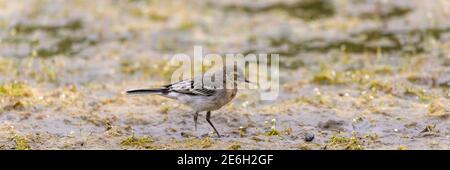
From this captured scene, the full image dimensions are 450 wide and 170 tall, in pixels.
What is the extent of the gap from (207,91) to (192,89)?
0.22 meters

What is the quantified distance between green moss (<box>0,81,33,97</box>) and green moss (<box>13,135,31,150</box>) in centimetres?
217

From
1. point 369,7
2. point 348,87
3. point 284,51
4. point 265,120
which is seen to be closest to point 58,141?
point 265,120

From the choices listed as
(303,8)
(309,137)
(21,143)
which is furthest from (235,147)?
(303,8)

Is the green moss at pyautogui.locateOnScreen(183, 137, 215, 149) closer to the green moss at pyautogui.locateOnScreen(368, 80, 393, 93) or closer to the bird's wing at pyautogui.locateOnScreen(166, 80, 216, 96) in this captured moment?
the bird's wing at pyautogui.locateOnScreen(166, 80, 216, 96)

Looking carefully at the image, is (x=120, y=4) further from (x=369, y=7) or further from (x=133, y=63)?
(x=369, y=7)

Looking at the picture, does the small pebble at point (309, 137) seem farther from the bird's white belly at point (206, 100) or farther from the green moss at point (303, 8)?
the green moss at point (303, 8)

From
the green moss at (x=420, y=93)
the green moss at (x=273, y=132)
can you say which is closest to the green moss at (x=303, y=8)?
the green moss at (x=420, y=93)

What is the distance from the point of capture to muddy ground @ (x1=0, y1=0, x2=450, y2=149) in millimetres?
10695

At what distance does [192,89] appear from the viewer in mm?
10641

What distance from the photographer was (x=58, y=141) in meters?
10.5

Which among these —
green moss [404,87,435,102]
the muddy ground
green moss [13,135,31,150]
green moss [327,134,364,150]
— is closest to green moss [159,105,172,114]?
the muddy ground

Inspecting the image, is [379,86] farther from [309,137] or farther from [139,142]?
[139,142]

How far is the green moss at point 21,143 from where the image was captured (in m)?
10.1
